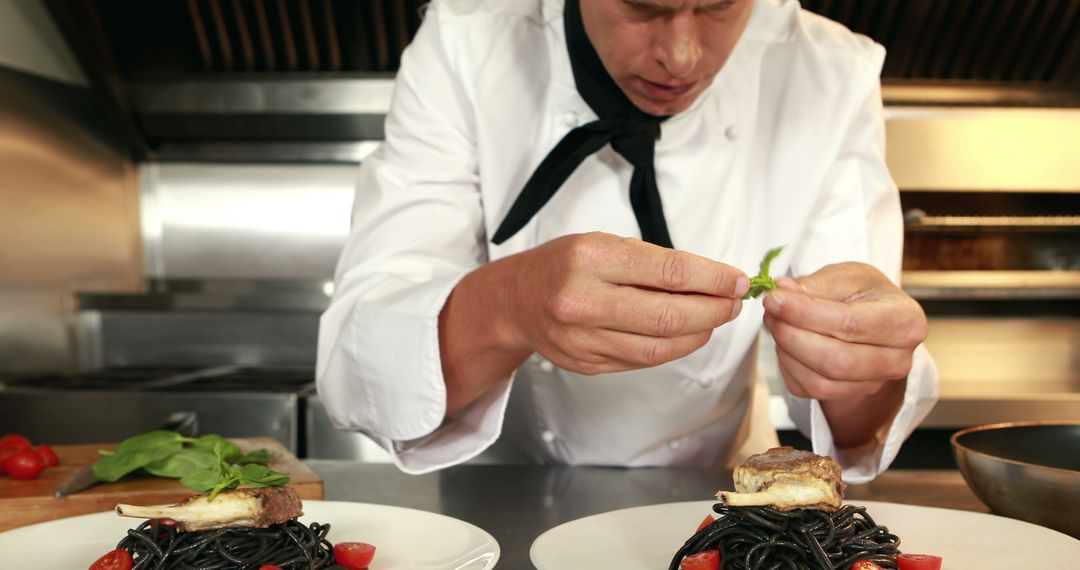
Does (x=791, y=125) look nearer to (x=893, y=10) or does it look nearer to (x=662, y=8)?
(x=662, y=8)

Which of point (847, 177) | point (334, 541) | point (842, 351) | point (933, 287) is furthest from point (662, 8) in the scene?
point (933, 287)

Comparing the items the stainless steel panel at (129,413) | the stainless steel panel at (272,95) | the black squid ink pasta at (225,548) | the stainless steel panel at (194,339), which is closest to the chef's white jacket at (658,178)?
the black squid ink pasta at (225,548)

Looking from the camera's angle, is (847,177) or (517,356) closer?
(517,356)

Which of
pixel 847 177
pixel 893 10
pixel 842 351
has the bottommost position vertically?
pixel 842 351

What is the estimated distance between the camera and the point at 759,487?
106 centimetres

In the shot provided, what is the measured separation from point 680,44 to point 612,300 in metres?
0.44

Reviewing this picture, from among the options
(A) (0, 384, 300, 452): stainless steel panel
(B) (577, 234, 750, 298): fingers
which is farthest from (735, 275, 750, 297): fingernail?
(A) (0, 384, 300, 452): stainless steel panel

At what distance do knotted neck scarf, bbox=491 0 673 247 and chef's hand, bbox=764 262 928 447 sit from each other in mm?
364

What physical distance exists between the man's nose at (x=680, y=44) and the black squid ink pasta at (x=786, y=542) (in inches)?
25.3

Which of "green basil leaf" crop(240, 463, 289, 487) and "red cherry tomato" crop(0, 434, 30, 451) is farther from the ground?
"green basil leaf" crop(240, 463, 289, 487)

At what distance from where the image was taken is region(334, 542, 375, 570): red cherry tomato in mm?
1034

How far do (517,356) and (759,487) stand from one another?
510 millimetres

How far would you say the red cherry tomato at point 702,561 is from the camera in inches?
38.6

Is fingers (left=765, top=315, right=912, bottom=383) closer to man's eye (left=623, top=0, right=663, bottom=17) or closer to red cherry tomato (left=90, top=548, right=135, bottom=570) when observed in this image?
man's eye (left=623, top=0, right=663, bottom=17)
